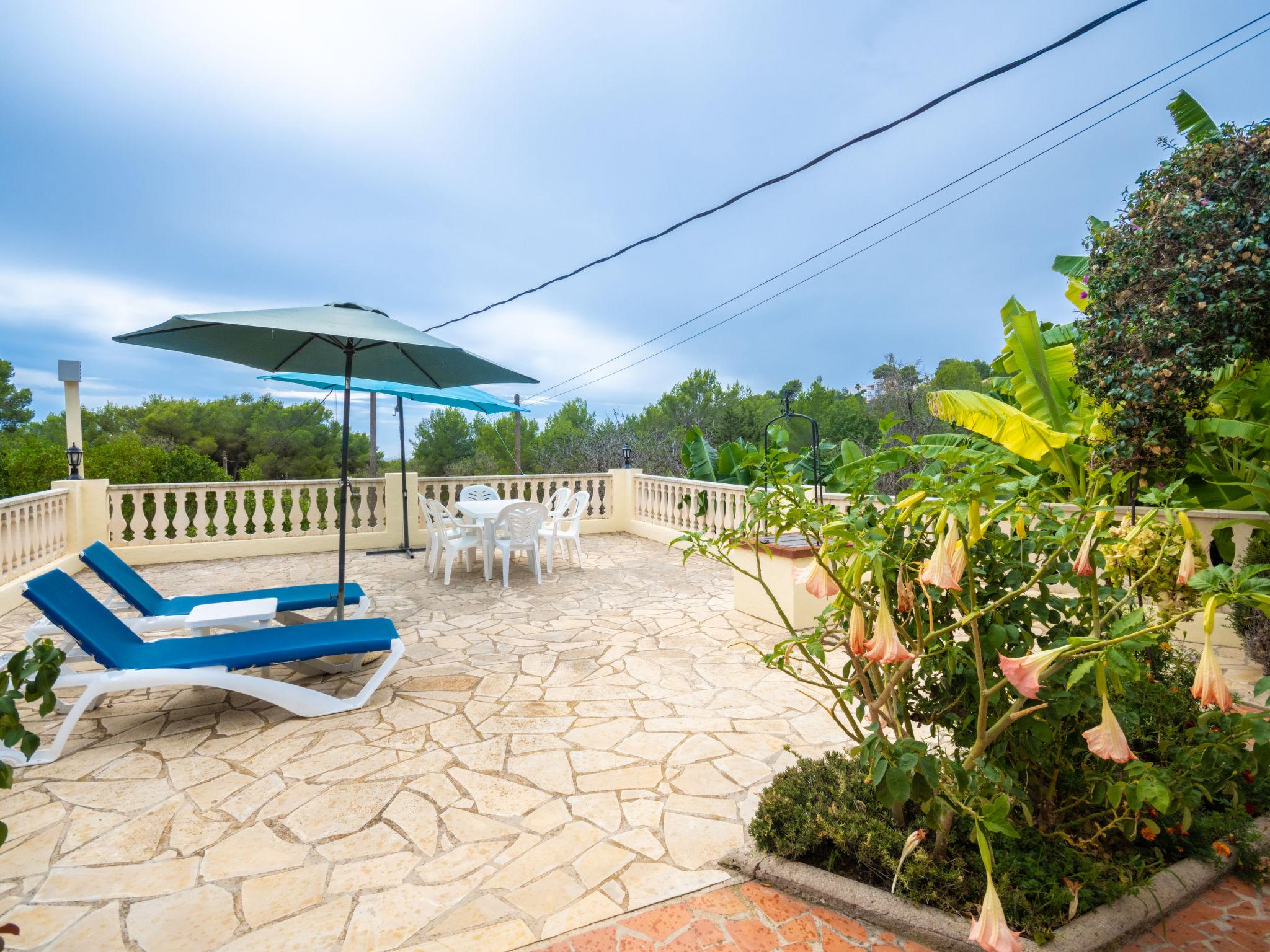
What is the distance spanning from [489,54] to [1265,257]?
880 cm

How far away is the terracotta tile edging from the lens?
2021mm

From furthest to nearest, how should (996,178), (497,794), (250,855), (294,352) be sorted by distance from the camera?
1. (996,178)
2. (294,352)
3. (497,794)
4. (250,855)

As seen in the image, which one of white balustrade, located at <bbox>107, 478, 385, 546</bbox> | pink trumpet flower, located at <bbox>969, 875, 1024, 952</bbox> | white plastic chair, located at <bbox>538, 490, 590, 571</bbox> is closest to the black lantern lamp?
white balustrade, located at <bbox>107, 478, 385, 546</bbox>

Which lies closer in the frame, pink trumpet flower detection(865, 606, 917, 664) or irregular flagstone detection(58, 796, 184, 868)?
pink trumpet flower detection(865, 606, 917, 664)

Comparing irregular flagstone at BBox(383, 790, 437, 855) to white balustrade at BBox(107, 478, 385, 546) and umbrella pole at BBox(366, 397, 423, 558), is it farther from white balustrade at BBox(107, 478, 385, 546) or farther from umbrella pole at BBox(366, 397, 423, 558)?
white balustrade at BBox(107, 478, 385, 546)

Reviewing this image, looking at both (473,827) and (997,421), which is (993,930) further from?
(997,421)

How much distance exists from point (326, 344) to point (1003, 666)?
6.16m

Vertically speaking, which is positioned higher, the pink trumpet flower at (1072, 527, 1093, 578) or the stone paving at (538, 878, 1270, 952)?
the pink trumpet flower at (1072, 527, 1093, 578)

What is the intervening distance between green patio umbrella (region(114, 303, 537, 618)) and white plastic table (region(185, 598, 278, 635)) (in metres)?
0.53

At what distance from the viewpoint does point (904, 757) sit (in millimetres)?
1846

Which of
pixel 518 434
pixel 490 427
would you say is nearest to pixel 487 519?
pixel 518 434

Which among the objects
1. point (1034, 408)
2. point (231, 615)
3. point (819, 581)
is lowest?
point (231, 615)

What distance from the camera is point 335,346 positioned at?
5426 mm

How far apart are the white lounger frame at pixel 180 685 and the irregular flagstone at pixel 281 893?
5.16 ft
